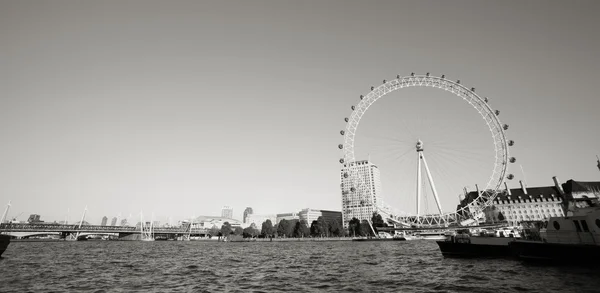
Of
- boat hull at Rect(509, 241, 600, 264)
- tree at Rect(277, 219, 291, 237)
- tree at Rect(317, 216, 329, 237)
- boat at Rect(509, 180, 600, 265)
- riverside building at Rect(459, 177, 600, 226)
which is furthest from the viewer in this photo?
tree at Rect(277, 219, 291, 237)

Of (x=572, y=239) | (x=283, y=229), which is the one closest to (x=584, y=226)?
(x=572, y=239)

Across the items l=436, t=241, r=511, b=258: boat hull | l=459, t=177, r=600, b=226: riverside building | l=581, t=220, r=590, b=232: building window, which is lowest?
l=436, t=241, r=511, b=258: boat hull

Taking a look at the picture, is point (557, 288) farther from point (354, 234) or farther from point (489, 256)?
point (354, 234)

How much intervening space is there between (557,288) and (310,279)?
1776 centimetres

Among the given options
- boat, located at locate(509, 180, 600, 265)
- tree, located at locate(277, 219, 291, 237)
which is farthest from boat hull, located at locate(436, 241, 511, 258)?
tree, located at locate(277, 219, 291, 237)

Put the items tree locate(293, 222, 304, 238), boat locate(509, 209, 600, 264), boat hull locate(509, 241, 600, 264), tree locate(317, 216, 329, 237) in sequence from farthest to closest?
1. tree locate(293, 222, 304, 238)
2. tree locate(317, 216, 329, 237)
3. boat locate(509, 209, 600, 264)
4. boat hull locate(509, 241, 600, 264)

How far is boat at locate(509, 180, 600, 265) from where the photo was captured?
29.1 metres

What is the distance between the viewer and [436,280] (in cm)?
2441

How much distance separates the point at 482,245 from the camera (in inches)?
1806

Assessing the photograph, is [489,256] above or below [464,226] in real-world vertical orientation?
below

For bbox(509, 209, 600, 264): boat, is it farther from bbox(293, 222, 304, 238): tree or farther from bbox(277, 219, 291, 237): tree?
bbox(277, 219, 291, 237): tree

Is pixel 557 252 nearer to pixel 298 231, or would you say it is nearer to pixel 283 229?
pixel 298 231

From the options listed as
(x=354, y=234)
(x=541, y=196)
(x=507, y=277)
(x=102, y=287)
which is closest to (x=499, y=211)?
(x=541, y=196)

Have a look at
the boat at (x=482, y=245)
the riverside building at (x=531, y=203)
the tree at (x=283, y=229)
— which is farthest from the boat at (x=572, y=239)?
the tree at (x=283, y=229)
